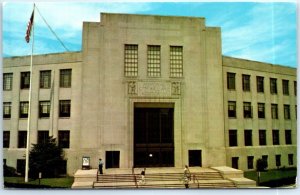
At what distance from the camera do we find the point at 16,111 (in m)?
22.7

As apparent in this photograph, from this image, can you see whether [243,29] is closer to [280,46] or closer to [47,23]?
[280,46]

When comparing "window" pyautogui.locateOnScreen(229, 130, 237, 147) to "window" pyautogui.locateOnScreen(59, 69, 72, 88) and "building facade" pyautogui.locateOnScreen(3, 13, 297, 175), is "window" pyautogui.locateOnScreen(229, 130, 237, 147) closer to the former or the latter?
"building facade" pyautogui.locateOnScreen(3, 13, 297, 175)

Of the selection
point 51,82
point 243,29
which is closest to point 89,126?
point 51,82

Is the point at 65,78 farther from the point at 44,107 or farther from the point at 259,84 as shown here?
the point at 259,84

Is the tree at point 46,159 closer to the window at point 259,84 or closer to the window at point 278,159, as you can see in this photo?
the window at point 278,159

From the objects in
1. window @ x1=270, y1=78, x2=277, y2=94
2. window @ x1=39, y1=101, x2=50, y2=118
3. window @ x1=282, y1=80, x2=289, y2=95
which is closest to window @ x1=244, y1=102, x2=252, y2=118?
window @ x1=270, y1=78, x2=277, y2=94

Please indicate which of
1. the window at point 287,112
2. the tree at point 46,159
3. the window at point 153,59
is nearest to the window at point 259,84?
the window at point 287,112

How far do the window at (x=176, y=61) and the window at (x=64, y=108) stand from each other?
7.59m

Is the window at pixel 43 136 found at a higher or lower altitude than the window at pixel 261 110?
lower

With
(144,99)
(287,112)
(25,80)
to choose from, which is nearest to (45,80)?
(25,80)

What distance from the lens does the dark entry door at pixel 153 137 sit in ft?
78.3

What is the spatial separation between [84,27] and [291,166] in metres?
15.6

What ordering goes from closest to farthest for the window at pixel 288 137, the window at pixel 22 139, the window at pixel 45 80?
the window at pixel 288 137 → the window at pixel 22 139 → the window at pixel 45 80

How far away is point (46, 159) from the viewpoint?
21281 mm
